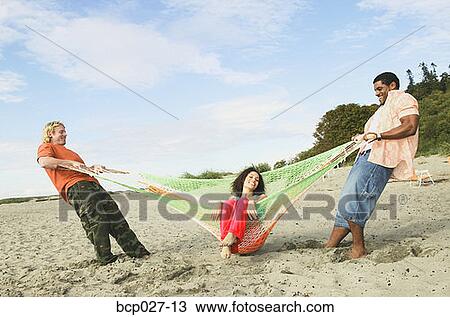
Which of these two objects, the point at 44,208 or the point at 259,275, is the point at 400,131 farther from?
the point at 44,208

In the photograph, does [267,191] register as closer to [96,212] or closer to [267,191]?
[267,191]

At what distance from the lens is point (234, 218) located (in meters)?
4.20

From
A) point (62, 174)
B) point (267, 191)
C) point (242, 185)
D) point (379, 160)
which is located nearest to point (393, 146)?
point (379, 160)

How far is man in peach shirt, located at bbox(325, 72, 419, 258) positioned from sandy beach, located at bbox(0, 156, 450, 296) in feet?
1.00

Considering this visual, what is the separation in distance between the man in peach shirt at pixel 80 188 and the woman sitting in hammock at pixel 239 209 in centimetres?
86

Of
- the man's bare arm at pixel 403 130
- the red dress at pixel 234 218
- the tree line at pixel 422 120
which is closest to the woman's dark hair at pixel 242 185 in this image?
the red dress at pixel 234 218

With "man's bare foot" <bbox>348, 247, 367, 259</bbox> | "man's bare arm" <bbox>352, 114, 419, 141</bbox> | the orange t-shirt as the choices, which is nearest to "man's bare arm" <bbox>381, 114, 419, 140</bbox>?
"man's bare arm" <bbox>352, 114, 419, 141</bbox>

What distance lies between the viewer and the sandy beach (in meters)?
3.63

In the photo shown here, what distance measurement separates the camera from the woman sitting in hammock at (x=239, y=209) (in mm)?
4207

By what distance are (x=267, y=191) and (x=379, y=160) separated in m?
0.90

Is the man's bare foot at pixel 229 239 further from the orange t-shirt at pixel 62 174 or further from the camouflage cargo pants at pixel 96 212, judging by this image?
the orange t-shirt at pixel 62 174

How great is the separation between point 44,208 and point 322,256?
568 centimetres

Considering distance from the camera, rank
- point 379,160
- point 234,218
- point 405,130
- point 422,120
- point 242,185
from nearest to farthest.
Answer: point 405,130, point 379,160, point 234,218, point 242,185, point 422,120

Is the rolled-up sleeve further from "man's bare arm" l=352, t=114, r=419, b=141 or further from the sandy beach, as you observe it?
the sandy beach
